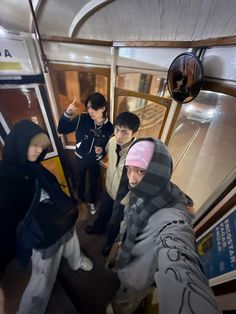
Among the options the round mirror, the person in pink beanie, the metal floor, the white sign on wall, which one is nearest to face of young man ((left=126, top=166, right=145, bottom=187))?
the person in pink beanie

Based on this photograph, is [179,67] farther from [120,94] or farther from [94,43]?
[94,43]

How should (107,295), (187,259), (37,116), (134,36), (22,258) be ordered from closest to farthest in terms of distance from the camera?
(187,259), (22,258), (107,295), (134,36), (37,116)

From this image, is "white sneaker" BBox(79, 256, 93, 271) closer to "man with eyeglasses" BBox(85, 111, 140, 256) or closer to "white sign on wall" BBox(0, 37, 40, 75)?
"man with eyeglasses" BBox(85, 111, 140, 256)

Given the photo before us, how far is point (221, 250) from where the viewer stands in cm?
101

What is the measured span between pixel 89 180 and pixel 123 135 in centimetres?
112

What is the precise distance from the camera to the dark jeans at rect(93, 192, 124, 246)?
5.32ft

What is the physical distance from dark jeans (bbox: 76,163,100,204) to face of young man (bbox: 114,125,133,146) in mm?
801

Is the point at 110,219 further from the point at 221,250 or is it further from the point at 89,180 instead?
the point at 221,250

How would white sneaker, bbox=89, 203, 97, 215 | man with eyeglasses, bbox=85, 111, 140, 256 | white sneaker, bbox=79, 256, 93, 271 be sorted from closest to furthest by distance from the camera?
man with eyeglasses, bbox=85, 111, 140, 256
white sneaker, bbox=79, 256, 93, 271
white sneaker, bbox=89, 203, 97, 215

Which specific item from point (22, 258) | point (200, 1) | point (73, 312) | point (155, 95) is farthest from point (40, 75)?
point (73, 312)

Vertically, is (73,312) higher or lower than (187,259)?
lower

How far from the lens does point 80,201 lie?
104 inches

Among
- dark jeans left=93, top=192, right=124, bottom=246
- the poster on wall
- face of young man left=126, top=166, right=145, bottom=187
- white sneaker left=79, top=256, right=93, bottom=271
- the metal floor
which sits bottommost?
the metal floor

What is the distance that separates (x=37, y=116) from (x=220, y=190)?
2328mm
